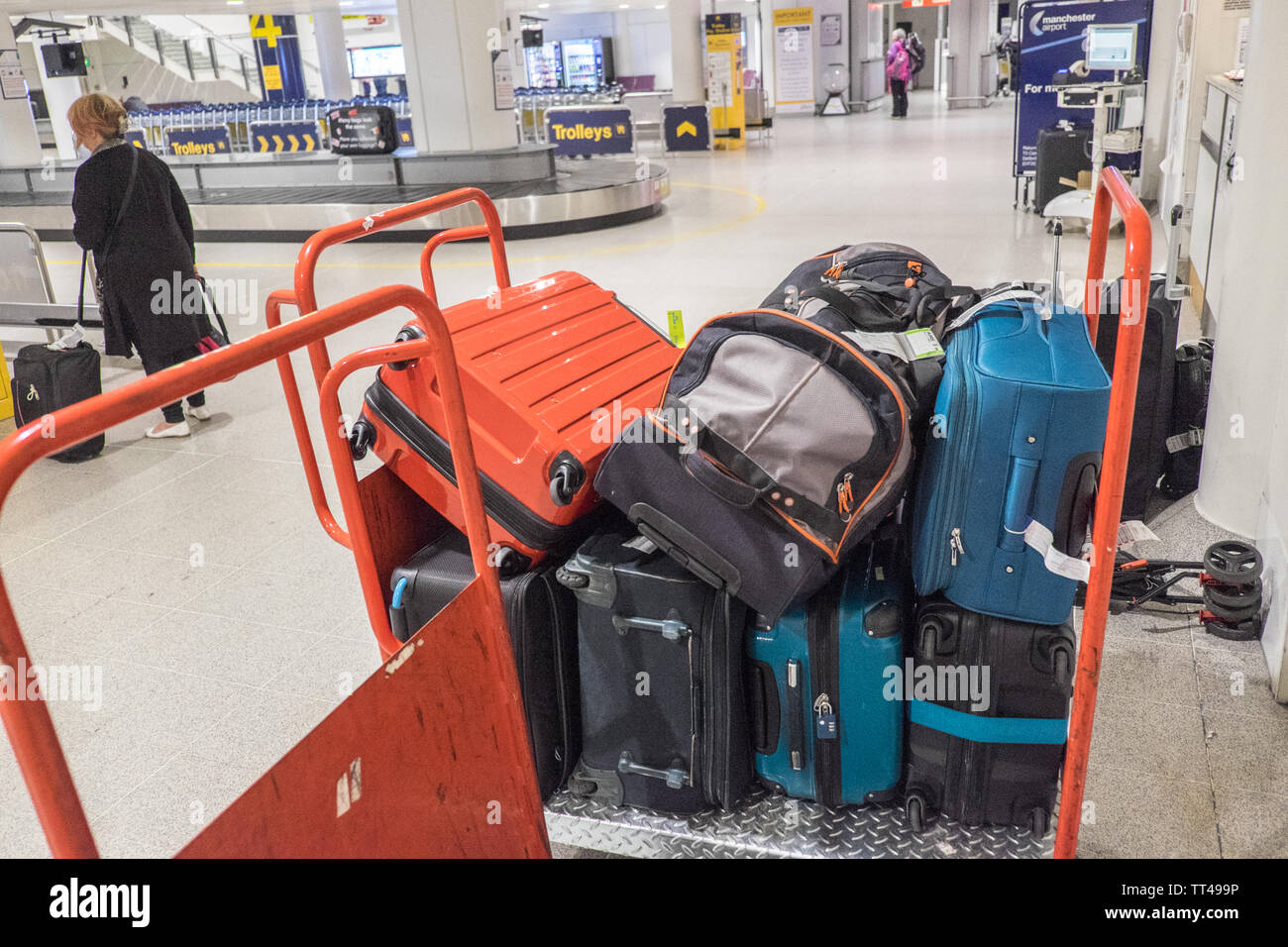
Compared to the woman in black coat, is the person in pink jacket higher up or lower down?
higher up

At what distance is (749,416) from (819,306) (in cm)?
56

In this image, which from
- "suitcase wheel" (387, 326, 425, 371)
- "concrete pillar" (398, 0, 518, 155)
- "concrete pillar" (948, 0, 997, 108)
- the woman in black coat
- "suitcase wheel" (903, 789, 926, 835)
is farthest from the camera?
"concrete pillar" (948, 0, 997, 108)

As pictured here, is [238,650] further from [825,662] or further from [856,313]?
[856,313]

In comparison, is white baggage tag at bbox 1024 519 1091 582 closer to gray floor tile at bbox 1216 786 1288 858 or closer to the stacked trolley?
the stacked trolley

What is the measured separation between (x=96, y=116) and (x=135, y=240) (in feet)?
1.86

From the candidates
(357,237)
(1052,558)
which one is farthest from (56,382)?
(1052,558)

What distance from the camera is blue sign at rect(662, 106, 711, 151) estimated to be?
57.6ft

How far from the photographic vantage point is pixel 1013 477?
1812 mm

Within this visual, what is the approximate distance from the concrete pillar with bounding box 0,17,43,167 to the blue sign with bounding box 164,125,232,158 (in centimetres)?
482

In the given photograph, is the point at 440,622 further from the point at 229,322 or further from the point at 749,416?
the point at 229,322

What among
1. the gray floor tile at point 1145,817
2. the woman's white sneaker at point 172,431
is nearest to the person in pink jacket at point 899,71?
the woman's white sneaker at point 172,431

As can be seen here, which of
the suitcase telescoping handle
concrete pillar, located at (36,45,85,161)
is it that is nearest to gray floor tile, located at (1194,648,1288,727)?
the suitcase telescoping handle

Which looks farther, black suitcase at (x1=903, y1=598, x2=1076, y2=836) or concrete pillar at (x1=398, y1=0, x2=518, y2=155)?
concrete pillar at (x1=398, y1=0, x2=518, y2=155)

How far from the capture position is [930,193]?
11.3 m
